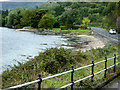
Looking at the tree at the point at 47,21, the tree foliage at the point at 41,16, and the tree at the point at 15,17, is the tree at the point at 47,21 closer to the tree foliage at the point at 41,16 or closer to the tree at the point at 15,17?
the tree foliage at the point at 41,16

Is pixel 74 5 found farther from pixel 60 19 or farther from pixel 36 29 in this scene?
pixel 36 29

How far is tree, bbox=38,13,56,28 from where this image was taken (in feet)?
242

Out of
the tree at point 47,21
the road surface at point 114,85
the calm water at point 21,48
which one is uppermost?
the tree at point 47,21

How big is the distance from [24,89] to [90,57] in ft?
30.5

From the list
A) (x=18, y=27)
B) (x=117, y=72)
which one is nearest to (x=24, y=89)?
(x=117, y=72)

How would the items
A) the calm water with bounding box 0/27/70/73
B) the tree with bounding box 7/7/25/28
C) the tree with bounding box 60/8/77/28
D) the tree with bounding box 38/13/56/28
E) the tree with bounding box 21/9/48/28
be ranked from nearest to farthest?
the calm water with bounding box 0/27/70/73, the tree with bounding box 7/7/25/28, the tree with bounding box 38/13/56/28, the tree with bounding box 21/9/48/28, the tree with bounding box 60/8/77/28

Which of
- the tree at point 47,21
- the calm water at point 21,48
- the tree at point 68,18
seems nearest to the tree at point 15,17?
the tree at point 47,21

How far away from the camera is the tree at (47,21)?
7381 centimetres

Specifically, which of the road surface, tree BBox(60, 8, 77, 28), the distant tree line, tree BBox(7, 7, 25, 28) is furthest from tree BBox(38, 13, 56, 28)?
the road surface

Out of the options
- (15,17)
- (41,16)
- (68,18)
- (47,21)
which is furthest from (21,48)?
(68,18)

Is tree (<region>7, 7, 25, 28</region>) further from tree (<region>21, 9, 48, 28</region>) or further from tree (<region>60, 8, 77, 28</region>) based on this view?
tree (<region>60, 8, 77, 28</region>)

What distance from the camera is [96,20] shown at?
95000 millimetres

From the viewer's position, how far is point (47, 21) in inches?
2975

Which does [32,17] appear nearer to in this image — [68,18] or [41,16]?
[41,16]
